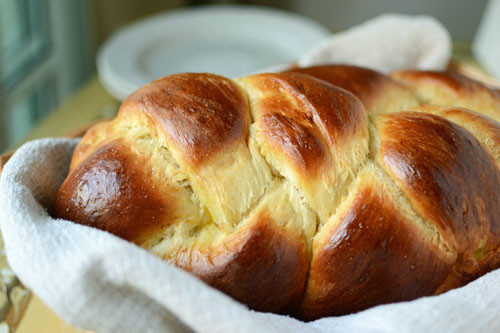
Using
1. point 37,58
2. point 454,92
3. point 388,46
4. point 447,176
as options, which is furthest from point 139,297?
point 37,58

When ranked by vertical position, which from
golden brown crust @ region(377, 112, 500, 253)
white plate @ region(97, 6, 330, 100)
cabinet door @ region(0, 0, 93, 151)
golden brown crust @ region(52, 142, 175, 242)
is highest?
golden brown crust @ region(377, 112, 500, 253)

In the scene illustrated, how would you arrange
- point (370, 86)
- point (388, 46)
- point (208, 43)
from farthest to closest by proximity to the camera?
point (208, 43), point (388, 46), point (370, 86)

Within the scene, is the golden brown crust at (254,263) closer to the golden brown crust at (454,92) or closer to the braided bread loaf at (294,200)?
the braided bread loaf at (294,200)

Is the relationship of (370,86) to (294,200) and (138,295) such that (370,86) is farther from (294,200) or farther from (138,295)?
(138,295)

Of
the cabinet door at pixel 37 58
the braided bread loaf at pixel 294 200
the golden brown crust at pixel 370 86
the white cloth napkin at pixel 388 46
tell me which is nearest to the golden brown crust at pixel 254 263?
Result: the braided bread loaf at pixel 294 200

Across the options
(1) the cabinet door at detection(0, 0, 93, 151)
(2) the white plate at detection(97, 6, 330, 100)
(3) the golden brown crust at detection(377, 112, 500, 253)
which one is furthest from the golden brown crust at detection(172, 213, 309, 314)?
(1) the cabinet door at detection(0, 0, 93, 151)

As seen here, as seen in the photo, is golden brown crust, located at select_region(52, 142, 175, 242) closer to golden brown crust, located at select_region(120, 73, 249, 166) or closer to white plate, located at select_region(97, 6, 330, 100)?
golden brown crust, located at select_region(120, 73, 249, 166)

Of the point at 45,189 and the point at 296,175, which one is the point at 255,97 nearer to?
the point at 296,175
